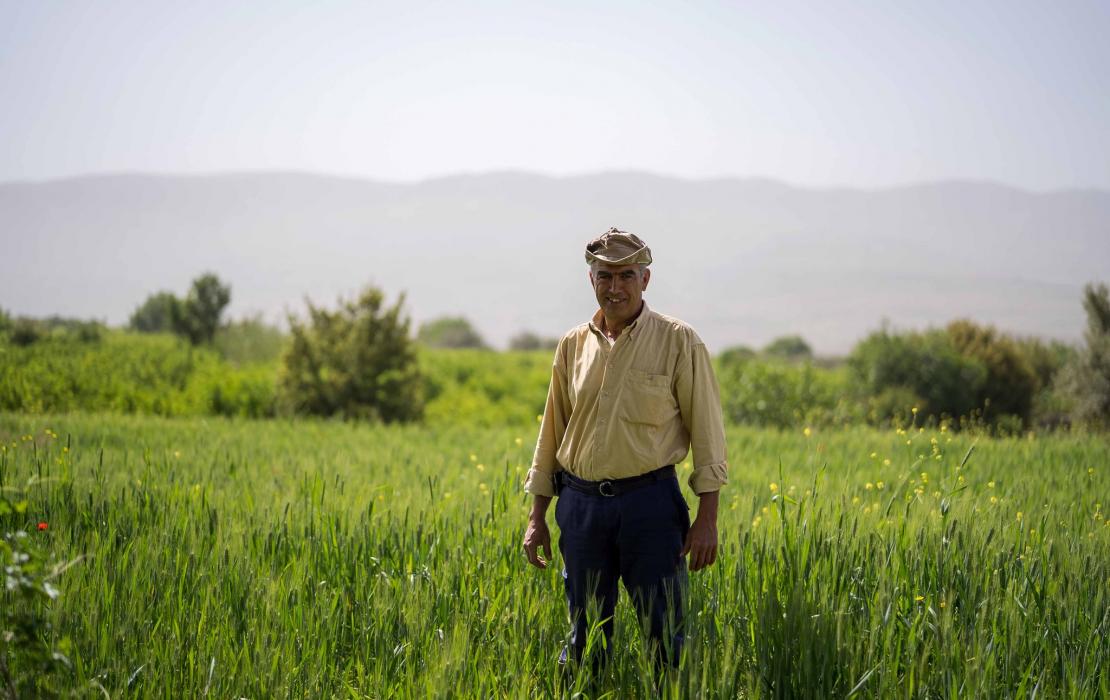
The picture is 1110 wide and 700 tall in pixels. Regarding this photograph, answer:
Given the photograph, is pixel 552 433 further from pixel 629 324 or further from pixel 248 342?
pixel 248 342

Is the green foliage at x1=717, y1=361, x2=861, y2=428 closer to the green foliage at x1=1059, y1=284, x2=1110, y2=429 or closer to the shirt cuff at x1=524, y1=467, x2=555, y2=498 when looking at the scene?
the green foliage at x1=1059, y1=284, x2=1110, y2=429

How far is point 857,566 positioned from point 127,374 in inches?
851

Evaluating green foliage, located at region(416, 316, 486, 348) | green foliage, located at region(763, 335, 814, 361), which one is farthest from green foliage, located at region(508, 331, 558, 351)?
green foliage, located at region(763, 335, 814, 361)

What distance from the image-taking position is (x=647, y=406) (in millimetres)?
3824

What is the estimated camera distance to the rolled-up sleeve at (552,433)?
4.23 m

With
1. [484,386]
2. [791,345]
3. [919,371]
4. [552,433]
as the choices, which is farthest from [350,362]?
[791,345]

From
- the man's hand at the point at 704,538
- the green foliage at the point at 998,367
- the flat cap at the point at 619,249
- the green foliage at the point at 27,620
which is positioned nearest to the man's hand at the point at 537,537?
the man's hand at the point at 704,538

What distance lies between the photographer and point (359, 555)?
5.29 m

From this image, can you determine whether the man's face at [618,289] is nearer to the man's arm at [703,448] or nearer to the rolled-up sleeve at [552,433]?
the man's arm at [703,448]

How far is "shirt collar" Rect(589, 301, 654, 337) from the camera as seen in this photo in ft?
12.7

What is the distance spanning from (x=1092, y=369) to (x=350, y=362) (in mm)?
17533

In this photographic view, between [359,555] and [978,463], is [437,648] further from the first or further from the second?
[978,463]

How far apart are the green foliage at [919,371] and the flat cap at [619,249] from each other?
23.2m

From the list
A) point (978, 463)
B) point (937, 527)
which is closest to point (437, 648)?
point (937, 527)
